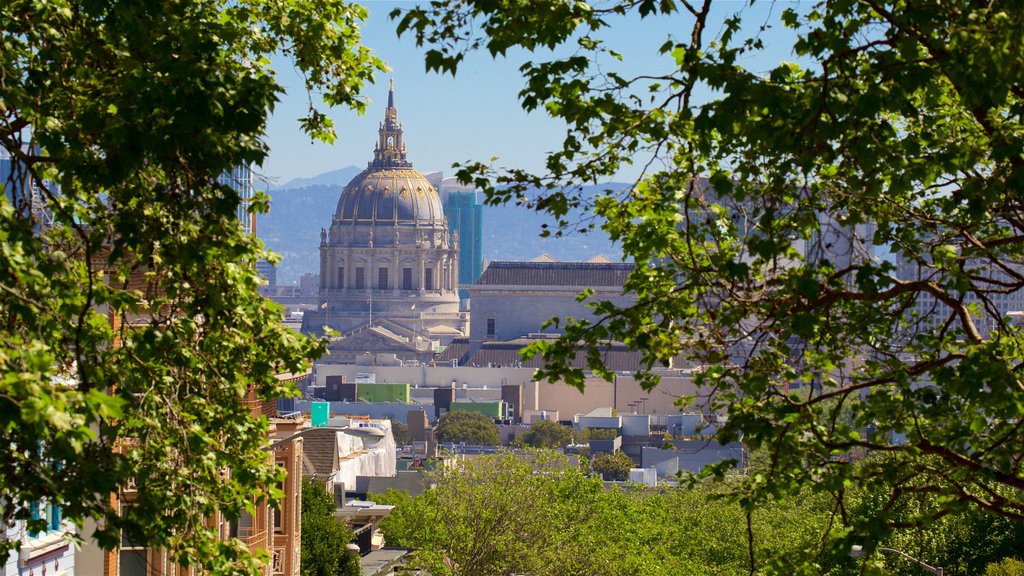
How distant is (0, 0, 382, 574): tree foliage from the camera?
1295 cm

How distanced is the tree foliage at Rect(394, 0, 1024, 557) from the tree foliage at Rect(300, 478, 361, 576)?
3748 centimetres

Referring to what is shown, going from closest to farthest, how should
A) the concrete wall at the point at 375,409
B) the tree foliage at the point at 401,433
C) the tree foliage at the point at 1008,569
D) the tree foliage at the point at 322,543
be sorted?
the tree foliage at the point at 1008,569 → the tree foliage at the point at 322,543 → the tree foliage at the point at 401,433 → the concrete wall at the point at 375,409

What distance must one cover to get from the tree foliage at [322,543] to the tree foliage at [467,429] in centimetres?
9245

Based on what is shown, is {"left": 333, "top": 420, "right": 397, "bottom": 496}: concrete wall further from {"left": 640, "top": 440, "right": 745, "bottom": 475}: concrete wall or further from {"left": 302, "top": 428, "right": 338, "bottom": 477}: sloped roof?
{"left": 640, "top": 440, "right": 745, "bottom": 475}: concrete wall

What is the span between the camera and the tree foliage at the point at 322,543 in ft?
175

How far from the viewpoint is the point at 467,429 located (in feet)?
507

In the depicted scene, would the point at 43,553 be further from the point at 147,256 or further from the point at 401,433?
the point at 401,433

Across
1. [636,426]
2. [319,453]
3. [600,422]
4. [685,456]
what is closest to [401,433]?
[600,422]


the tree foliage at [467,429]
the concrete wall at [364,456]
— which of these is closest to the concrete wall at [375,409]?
the tree foliage at [467,429]

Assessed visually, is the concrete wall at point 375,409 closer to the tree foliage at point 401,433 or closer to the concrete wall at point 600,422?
the tree foliage at point 401,433

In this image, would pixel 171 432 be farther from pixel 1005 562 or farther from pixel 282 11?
pixel 1005 562

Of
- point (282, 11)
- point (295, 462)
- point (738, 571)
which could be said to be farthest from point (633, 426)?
point (282, 11)

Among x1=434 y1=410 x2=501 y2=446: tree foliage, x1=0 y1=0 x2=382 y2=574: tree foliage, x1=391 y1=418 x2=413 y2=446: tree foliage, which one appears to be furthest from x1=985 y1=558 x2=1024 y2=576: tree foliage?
x1=391 y1=418 x2=413 y2=446: tree foliage

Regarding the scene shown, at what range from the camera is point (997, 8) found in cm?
1338
